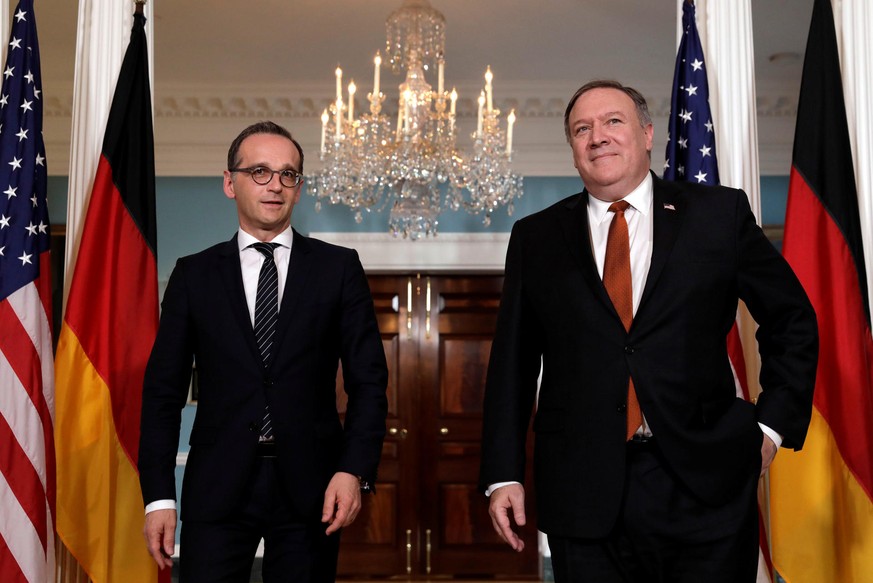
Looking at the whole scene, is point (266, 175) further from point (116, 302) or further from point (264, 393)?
point (116, 302)

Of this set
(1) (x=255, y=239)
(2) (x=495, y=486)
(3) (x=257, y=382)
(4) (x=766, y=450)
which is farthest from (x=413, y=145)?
(4) (x=766, y=450)

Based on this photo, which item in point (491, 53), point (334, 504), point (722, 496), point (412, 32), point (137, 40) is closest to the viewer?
point (722, 496)

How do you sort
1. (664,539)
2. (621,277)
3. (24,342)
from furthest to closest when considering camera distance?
(24,342) → (621,277) → (664,539)

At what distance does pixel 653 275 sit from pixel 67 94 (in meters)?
5.56

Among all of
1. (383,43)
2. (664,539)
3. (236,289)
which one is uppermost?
(383,43)

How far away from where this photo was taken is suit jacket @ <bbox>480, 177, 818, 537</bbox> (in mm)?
1912

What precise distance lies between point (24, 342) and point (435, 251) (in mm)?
3828

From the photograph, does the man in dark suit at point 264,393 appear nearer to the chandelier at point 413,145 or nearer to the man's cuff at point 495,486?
the man's cuff at point 495,486

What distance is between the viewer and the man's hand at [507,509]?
6.49 feet

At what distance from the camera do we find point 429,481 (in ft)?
21.9

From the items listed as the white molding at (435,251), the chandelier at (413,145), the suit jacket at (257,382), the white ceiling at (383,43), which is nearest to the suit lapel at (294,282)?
the suit jacket at (257,382)

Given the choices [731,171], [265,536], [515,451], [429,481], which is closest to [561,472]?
[515,451]

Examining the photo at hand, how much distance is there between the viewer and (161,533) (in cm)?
224

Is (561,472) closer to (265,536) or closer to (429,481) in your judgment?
(265,536)
